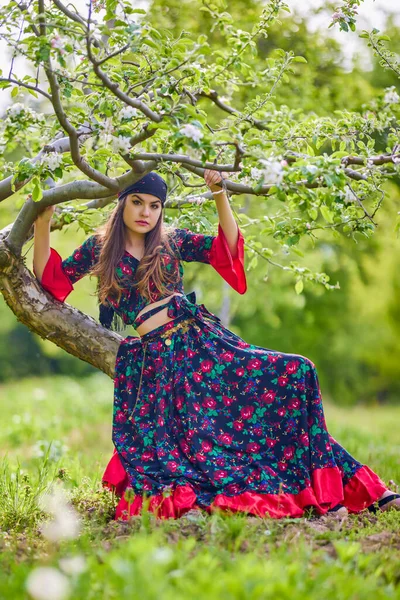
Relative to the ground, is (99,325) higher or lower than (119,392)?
higher

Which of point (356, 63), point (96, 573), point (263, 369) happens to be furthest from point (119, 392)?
point (356, 63)

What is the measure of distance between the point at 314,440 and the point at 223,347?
2.16 ft

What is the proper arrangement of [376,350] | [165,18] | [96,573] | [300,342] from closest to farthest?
[96,573] < [165,18] < [300,342] < [376,350]

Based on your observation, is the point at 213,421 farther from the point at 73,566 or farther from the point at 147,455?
the point at 73,566

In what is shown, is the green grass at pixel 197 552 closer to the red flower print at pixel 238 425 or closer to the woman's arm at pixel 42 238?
the red flower print at pixel 238 425

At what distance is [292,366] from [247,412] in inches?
12.8

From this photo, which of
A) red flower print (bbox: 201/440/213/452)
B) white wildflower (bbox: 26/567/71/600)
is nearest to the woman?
red flower print (bbox: 201/440/213/452)

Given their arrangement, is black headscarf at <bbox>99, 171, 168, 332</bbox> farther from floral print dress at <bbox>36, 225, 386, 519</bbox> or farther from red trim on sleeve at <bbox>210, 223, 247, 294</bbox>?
red trim on sleeve at <bbox>210, 223, 247, 294</bbox>

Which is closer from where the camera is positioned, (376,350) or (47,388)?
(47,388)

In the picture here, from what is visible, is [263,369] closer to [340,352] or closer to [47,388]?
[47,388]

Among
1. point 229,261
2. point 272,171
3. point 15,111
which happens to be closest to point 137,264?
point 229,261

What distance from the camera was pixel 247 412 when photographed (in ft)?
11.8

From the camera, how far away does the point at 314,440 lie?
3.52 m

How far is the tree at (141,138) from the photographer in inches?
107
